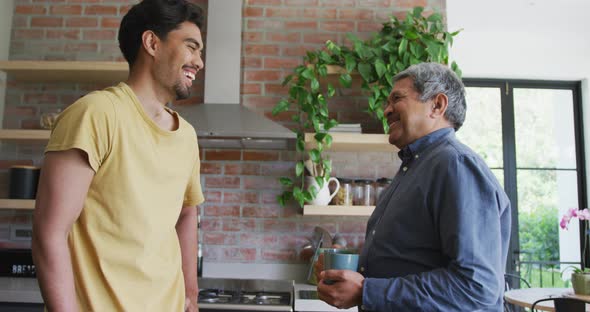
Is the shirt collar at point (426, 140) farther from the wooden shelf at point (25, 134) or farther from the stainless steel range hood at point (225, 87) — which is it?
the wooden shelf at point (25, 134)

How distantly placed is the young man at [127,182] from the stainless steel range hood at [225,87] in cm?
145

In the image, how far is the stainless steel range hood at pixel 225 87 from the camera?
9.36ft

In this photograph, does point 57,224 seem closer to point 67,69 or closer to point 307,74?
point 307,74

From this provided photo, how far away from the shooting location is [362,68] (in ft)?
9.78

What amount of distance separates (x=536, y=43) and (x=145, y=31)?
164 inches

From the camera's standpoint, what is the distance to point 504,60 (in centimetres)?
471

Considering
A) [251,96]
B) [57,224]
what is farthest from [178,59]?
[251,96]

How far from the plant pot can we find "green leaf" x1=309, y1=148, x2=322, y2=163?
1.55 m

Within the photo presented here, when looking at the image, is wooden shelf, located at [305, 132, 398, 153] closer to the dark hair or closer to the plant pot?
the plant pot

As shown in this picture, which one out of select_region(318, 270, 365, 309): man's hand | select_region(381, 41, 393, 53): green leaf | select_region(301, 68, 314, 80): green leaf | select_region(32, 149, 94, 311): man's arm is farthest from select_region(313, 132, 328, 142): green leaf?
select_region(32, 149, 94, 311): man's arm

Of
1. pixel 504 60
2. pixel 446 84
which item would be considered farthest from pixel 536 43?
pixel 446 84

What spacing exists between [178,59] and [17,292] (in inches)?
76.8

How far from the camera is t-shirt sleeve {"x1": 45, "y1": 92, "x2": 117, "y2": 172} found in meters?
1.03

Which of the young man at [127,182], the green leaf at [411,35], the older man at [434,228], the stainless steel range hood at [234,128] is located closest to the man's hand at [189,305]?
the young man at [127,182]
